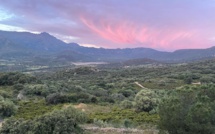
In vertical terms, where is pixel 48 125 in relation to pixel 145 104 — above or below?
above

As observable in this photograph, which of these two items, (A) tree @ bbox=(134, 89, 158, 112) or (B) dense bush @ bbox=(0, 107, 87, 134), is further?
(A) tree @ bbox=(134, 89, 158, 112)

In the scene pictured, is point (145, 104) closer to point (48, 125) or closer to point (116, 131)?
point (116, 131)

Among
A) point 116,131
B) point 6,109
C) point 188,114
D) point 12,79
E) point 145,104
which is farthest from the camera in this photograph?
point 12,79

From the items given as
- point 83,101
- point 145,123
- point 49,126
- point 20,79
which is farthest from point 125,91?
point 49,126

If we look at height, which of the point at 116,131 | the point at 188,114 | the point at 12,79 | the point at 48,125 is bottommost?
the point at 116,131

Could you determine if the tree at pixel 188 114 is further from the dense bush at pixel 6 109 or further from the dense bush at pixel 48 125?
the dense bush at pixel 6 109

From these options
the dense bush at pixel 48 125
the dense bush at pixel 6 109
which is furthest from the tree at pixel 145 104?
the dense bush at pixel 6 109

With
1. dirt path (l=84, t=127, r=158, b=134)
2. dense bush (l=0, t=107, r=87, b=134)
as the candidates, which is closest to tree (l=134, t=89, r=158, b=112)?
dirt path (l=84, t=127, r=158, b=134)

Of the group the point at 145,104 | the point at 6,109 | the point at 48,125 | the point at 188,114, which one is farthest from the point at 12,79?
the point at 188,114

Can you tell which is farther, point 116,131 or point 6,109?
point 6,109

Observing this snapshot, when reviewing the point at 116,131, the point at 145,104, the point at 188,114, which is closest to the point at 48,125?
the point at 116,131

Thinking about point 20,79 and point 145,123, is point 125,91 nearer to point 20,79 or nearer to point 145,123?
point 20,79

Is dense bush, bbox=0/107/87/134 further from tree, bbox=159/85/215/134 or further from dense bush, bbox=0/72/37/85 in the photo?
dense bush, bbox=0/72/37/85

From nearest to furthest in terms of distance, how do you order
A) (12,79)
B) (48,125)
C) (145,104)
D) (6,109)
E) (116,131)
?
(48,125)
(116,131)
(6,109)
(145,104)
(12,79)
